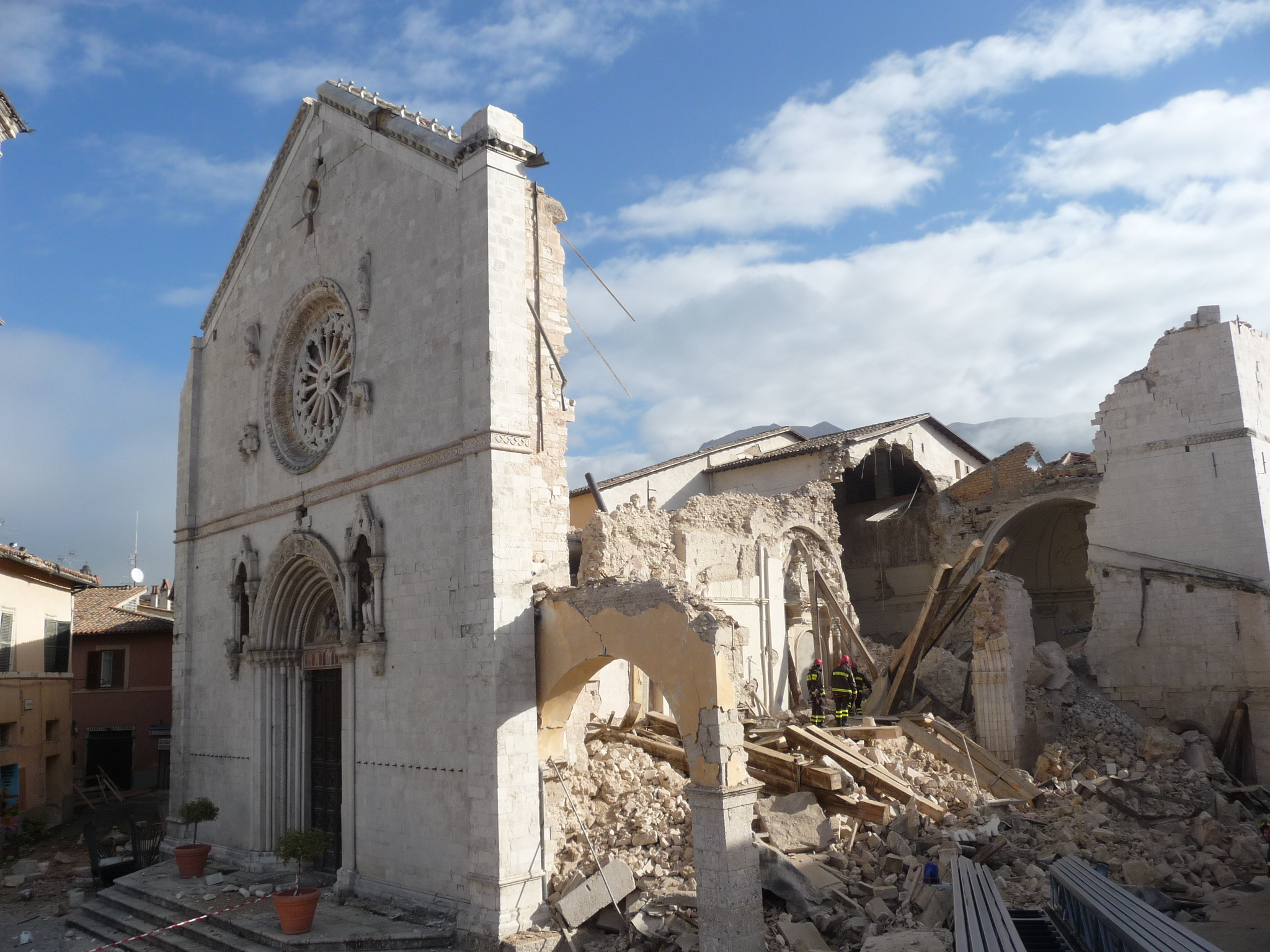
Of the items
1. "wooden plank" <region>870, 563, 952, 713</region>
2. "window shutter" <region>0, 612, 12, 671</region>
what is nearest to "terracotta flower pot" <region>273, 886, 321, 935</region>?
"wooden plank" <region>870, 563, 952, 713</region>

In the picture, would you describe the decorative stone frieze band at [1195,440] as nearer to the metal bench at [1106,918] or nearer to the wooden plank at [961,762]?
the wooden plank at [961,762]

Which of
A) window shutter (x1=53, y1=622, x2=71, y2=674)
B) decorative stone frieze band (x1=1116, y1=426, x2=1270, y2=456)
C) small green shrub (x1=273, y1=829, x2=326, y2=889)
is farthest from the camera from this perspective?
window shutter (x1=53, y1=622, x2=71, y2=674)

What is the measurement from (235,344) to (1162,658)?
1831cm

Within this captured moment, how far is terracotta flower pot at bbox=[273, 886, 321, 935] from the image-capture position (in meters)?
12.4

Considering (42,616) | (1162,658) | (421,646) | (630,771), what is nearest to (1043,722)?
(1162,658)

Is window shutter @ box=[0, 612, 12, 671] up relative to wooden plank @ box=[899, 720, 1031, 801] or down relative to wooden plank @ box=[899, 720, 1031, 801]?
up

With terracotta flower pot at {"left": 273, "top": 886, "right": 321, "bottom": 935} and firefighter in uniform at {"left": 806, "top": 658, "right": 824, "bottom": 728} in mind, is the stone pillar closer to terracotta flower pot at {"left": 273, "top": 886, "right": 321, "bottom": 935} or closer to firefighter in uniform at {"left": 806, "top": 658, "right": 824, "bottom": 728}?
terracotta flower pot at {"left": 273, "top": 886, "right": 321, "bottom": 935}

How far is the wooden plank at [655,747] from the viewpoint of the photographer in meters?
14.5

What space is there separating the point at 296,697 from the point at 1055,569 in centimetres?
2087

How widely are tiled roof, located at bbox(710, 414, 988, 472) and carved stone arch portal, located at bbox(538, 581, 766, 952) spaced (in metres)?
14.1

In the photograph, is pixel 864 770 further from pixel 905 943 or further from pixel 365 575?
pixel 365 575

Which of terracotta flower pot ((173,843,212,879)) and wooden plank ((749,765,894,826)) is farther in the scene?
terracotta flower pot ((173,843,212,879))

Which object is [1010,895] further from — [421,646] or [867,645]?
[867,645]

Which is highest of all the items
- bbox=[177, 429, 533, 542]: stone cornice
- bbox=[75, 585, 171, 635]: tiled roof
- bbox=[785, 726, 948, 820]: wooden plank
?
bbox=[177, 429, 533, 542]: stone cornice
